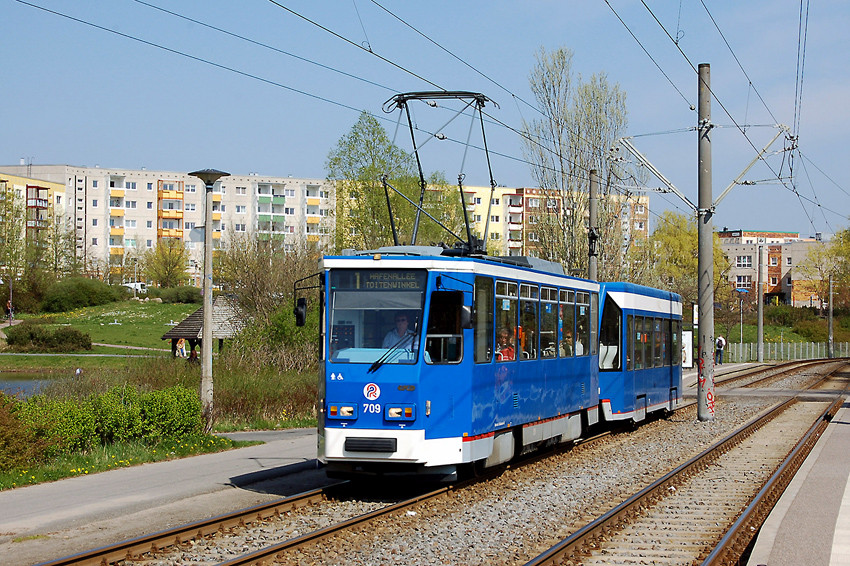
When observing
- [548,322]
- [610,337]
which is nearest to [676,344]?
[610,337]

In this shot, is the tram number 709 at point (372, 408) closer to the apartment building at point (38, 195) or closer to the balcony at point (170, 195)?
the apartment building at point (38, 195)

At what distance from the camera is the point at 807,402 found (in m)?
33.9

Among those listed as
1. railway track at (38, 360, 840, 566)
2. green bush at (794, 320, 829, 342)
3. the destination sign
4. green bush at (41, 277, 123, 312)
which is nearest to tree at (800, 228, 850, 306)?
green bush at (794, 320, 829, 342)

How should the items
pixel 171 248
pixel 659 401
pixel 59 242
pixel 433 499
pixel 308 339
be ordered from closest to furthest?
1. pixel 433 499
2. pixel 659 401
3. pixel 308 339
4. pixel 59 242
5. pixel 171 248

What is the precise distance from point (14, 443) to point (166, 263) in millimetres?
97616

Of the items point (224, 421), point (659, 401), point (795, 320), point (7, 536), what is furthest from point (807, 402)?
point (795, 320)

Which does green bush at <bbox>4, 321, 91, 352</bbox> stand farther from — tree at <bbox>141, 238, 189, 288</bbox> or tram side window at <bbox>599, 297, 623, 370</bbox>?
tram side window at <bbox>599, 297, 623, 370</bbox>

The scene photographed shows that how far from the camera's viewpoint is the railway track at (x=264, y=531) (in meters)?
9.20

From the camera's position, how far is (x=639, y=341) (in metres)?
23.4

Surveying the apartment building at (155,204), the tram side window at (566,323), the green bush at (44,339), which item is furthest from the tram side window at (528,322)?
the apartment building at (155,204)

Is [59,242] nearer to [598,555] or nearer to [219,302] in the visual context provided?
[219,302]

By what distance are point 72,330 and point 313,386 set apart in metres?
46.7

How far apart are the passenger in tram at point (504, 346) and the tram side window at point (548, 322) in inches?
58.8

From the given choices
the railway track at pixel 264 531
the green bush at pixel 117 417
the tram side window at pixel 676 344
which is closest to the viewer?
the railway track at pixel 264 531
